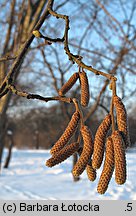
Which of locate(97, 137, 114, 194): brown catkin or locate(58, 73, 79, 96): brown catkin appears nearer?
locate(97, 137, 114, 194): brown catkin

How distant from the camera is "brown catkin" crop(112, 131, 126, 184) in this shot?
66 cm

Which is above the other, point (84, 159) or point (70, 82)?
point (70, 82)

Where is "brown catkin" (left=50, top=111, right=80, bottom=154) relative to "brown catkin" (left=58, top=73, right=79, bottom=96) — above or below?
below

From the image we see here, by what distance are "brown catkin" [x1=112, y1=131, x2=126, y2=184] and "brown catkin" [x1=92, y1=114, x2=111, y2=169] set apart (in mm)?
31

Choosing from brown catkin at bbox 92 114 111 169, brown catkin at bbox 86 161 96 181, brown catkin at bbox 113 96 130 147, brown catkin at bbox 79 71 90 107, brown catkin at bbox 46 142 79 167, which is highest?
brown catkin at bbox 79 71 90 107

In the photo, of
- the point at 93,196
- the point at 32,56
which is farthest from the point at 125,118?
the point at 32,56

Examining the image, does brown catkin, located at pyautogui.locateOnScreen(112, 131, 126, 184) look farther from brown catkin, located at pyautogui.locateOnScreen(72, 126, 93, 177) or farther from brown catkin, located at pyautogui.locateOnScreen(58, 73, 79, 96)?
brown catkin, located at pyautogui.locateOnScreen(58, 73, 79, 96)

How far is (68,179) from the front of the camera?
6602 millimetres

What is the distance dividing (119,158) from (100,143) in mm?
55

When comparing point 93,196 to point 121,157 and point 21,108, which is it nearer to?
point 121,157

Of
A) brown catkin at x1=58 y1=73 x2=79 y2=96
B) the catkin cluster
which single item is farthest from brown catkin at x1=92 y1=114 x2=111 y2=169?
brown catkin at x1=58 y1=73 x2=79 y2=96

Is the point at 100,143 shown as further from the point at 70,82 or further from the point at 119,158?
the point at 70,82

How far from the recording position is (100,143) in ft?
2.30

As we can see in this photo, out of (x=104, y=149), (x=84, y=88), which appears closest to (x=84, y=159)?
(x=104, y=149)
